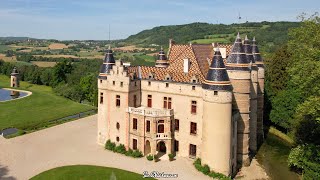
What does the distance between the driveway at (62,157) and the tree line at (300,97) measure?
9356 mm

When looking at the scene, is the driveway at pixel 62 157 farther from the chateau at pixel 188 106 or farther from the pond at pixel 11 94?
the pond at pixel 11 94

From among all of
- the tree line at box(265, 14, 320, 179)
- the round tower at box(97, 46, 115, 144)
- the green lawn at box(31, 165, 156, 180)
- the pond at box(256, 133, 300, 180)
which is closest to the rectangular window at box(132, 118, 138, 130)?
the round tower at box(97, 46, 115, 144)

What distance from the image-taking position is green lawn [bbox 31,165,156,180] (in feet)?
96.5

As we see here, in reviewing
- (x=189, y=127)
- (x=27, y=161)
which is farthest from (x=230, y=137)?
(x=27, y=161)

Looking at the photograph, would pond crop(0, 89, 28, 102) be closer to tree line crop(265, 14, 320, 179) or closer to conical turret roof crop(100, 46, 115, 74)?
conical turret roof crop(100, 46, 115, 74)

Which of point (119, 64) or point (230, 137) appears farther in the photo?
point (119, 64)

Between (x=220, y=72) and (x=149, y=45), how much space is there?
16455 centimetres

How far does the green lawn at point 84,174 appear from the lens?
29.4 metres

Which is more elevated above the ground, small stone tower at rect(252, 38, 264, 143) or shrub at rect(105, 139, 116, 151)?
small stone tower at rect(252, 38, 264, 143)

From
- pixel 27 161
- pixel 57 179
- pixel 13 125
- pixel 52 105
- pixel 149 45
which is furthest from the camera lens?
pixel 149 45

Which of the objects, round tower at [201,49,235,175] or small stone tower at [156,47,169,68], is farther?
small stone tower at [156,47,169,68]

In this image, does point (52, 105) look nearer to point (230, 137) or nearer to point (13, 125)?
point (13, 125)

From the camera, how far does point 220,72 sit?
2995cm

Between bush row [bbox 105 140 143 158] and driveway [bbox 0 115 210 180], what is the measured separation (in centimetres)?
60
